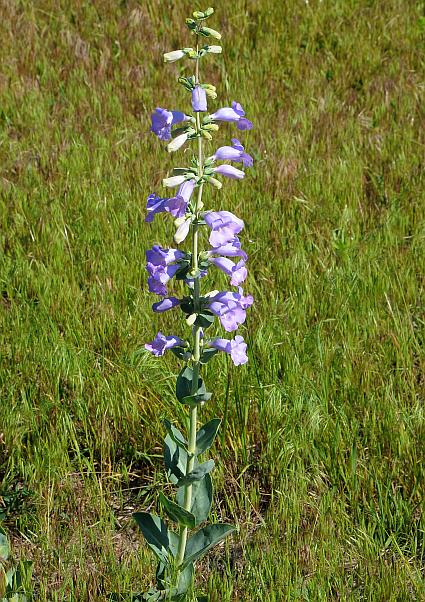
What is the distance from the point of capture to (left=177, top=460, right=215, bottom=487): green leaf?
86.7 inches

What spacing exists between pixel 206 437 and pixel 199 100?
34.6 inches

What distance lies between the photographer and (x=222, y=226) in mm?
2100

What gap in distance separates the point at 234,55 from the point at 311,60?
0.53 m

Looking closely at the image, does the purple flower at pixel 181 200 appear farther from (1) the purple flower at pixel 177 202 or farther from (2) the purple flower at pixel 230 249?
(2) the purple flower at pixel 230 249

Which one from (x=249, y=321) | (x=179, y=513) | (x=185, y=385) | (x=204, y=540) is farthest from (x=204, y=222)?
(x=249, y=321)

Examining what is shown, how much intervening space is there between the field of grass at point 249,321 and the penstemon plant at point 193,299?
16 cm

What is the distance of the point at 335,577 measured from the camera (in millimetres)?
2404

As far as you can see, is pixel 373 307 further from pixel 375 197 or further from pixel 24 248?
pixel 24 248

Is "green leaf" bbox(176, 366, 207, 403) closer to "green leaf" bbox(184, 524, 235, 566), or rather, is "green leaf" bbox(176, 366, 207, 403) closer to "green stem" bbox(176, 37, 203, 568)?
"green stem" bbox(176, 37, 203, 568)

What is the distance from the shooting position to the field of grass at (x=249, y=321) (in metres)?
2.61

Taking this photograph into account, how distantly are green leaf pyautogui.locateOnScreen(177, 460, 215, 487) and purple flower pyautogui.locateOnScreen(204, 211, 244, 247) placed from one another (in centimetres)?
58

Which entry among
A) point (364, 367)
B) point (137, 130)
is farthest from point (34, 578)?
point (137, 130)

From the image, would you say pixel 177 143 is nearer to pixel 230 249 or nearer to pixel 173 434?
pixel 230 249

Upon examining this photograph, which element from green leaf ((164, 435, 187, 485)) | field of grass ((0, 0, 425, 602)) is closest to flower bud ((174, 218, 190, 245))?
green leaf ((164, 435, 187, 485))
